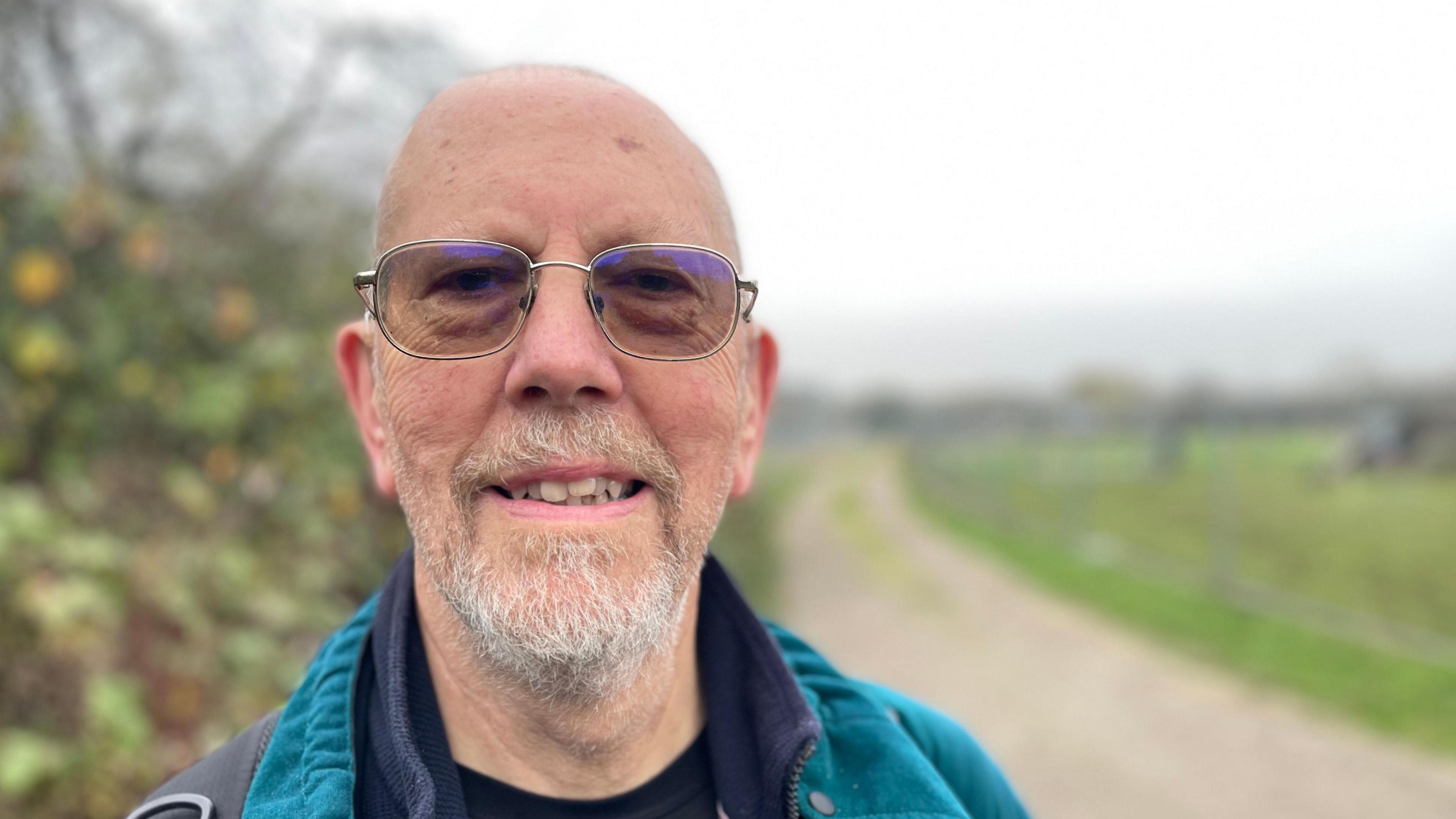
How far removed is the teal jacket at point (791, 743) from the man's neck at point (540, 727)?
12 centimetres

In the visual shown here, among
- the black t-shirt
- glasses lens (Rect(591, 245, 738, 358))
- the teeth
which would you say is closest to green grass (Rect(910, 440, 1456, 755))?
the black t-shirt

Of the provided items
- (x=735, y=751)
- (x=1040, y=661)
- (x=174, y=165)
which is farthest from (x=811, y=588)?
(x=735, y=751)

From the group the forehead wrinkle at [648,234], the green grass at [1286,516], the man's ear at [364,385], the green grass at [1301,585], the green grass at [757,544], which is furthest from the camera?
the green grass at [757,544]

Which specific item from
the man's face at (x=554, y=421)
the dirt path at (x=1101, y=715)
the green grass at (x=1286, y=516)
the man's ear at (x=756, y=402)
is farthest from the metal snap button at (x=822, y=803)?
the green grass at (x=1286, y=516)

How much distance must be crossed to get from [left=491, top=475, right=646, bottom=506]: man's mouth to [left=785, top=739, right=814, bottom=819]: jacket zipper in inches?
20.1

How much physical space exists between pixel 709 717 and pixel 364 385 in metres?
0.84

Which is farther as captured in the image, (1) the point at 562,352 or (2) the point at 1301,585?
(2) the point at 1301,585

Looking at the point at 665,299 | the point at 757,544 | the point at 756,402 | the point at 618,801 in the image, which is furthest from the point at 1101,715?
the point at 665,299

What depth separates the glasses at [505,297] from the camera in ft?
4.49

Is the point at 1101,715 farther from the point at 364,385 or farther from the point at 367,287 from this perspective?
the point at 367,287

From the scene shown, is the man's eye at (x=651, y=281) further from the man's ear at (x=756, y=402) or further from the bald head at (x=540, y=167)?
the man's ear at (x=756, y=402)

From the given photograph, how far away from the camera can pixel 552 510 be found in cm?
134

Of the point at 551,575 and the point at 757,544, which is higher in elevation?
the point at 551,575

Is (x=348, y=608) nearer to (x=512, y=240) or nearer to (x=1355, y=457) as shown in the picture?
(x=512, y=240)
